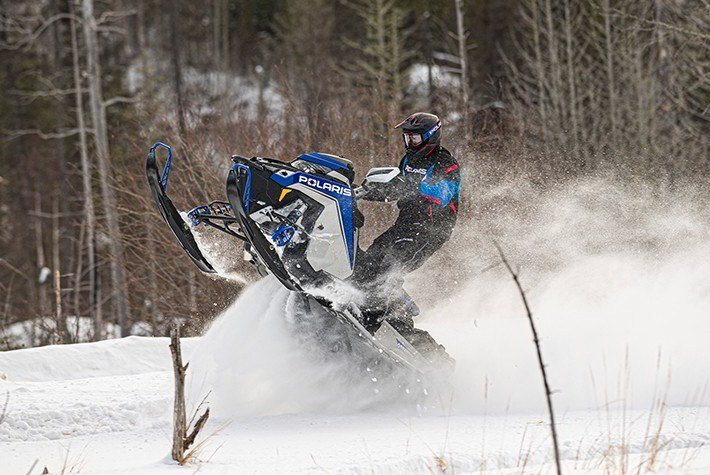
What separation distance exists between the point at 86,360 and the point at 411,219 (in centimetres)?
382

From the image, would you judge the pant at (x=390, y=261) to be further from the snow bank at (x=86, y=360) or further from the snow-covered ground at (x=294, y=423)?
the snow bank at (x=86, y=360)

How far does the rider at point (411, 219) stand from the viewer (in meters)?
6.55

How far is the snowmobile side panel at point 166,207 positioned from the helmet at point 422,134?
1804mm

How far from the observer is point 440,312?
10031mm

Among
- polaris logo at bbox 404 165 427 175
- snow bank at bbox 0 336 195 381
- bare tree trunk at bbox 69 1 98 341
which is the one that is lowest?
snow bank at bbox 0 336 195 381

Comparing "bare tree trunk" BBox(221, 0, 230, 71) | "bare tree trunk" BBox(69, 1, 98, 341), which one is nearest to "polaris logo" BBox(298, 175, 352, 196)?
"bare tree trunk" BBox(69, 1, 98, 341)

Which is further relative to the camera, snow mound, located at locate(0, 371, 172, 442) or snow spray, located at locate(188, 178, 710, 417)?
snow spray, located at locate(188, 178, 710, 417)

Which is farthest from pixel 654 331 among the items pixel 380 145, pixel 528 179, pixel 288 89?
pixel 288 89

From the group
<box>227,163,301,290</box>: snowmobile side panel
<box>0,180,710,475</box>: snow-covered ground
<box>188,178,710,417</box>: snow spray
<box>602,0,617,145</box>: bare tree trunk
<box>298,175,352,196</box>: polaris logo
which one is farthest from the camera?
<box>602,0,617,145</box>: bare tree trunk

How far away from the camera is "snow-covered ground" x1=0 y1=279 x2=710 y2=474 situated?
199 inches

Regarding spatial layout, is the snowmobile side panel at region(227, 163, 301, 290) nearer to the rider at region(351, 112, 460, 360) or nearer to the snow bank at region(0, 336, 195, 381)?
the rider at region(351, 112, 460, 360)

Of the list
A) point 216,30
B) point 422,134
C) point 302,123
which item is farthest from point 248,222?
point 216,30

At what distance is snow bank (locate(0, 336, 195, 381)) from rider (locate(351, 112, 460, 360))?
3.06 metres

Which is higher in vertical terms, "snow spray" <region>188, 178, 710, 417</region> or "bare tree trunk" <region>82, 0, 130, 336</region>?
"bare tree trunk" <region>82, 0, 130, 336</region>
